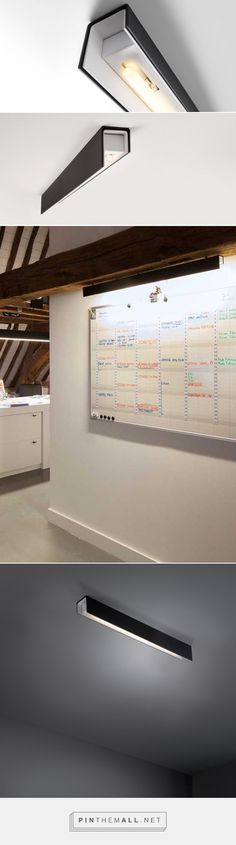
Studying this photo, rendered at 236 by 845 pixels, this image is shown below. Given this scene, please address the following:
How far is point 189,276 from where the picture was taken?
1485 millimetres

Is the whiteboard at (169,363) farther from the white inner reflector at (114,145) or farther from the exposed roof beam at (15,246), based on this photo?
the exposed roof beam at (15,246)

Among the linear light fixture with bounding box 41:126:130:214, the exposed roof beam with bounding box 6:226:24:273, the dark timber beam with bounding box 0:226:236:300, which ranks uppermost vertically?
the exposed roof beam with bounding box 6:226:24:273

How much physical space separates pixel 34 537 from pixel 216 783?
1.75 metres

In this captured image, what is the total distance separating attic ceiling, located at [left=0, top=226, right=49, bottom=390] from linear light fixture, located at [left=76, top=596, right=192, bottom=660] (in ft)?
5.88

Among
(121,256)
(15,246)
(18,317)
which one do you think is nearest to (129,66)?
(121,256)

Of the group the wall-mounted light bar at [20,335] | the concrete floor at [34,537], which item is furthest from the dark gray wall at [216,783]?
the wall-mounted light bar at [20,335]

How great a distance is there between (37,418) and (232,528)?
2.82 m

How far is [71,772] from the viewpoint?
18.5 inches

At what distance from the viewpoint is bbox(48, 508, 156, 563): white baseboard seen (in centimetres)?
183

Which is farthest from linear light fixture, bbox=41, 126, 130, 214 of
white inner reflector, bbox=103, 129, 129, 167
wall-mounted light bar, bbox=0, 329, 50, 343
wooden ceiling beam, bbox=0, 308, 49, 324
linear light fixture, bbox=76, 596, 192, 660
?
wall-mounted light bar, bbox=0, 329, 50, 343

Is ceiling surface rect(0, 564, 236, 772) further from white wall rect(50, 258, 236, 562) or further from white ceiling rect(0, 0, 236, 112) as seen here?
white ceiling rect(0, 0, 236, 112)
